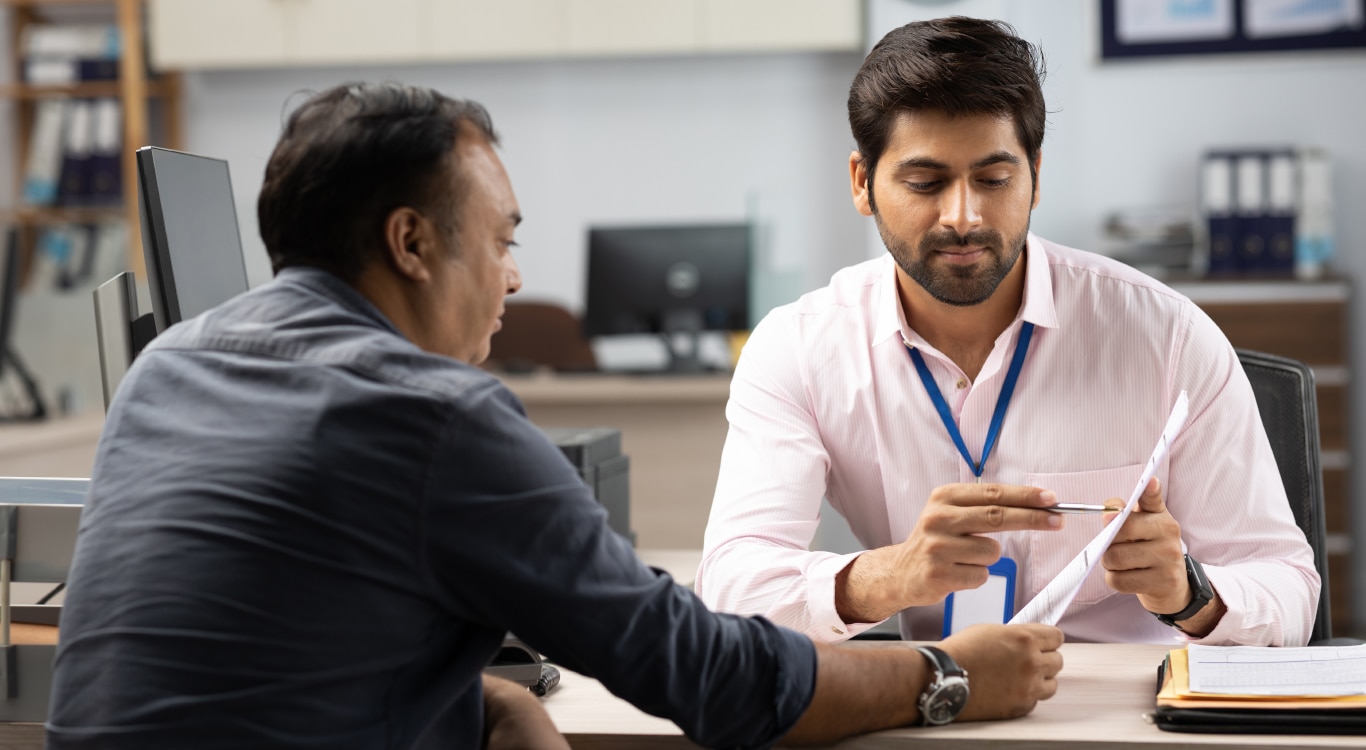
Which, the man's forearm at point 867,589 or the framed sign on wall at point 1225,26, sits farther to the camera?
the framed sign on wall at point 1225,26

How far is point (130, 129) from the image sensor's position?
5566mm

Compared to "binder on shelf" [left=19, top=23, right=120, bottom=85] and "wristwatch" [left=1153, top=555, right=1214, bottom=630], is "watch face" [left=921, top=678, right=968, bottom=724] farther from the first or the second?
"binder on shelf" [left=19, top=23, right=120, bottom=85]

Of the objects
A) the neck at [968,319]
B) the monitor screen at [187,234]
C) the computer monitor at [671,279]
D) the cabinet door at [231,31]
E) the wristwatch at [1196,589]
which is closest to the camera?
the wristwatch at [1196,589]

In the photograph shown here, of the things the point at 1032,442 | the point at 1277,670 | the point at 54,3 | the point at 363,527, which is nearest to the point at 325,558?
the point at 363,527

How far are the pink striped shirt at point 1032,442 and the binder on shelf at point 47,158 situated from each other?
191 inches

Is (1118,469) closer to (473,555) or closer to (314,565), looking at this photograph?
(473,555)

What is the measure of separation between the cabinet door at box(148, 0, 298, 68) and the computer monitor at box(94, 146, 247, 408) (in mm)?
4091

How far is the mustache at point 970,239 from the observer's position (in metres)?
1.64

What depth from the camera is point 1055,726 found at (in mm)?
1215

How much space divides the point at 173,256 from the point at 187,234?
5 cm

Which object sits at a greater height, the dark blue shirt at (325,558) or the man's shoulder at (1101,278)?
the man's shoulder at (1101,278)

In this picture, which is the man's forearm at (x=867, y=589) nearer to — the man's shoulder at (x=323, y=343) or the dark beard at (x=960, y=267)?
the dark beard at (x=960, y=267)

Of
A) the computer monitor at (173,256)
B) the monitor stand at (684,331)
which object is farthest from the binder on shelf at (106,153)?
the computer monitor at (173,256)

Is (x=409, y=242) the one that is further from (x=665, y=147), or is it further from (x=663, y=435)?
(x=665, y=147)
